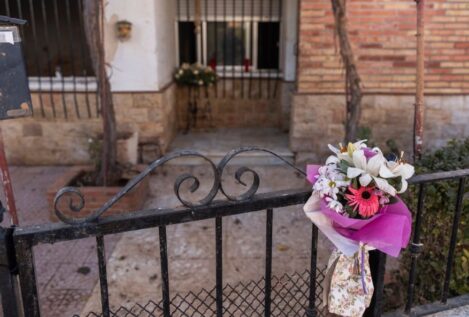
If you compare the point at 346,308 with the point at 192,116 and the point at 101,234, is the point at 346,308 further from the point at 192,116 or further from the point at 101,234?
the point at 192,116

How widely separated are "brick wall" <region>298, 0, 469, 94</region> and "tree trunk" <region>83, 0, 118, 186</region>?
2.60 metres

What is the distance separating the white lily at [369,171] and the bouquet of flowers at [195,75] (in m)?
5.92

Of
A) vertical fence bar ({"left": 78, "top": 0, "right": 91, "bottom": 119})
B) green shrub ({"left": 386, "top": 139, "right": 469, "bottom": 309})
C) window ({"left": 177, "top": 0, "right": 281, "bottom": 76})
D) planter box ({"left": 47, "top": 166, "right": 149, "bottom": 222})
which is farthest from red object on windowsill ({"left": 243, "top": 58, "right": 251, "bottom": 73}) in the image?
green shrub ({"left": 386, "top": 139, "right": 469, "bottom": 309})

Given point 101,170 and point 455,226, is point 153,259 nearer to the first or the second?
point 101,170

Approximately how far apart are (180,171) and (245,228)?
2098 mm

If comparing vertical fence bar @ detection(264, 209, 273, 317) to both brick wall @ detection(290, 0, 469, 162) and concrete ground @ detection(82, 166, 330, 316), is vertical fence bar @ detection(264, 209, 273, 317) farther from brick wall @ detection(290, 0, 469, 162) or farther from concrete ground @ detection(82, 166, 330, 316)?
brick wall @ detection(290, 0, 469, 162)

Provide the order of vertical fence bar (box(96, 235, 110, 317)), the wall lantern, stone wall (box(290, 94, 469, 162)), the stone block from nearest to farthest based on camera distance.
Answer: vertical fence bar (box(96, 235, 110, 317)), the wall lantern, stone wall (box(290, 94, 469, 162)), the stone block

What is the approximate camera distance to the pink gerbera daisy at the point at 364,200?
1823 mm

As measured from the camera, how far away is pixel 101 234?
1.75 m

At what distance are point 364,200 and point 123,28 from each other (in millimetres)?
4972

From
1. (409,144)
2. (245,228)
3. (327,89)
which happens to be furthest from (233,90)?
(245,228)

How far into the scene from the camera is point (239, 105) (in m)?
8.27

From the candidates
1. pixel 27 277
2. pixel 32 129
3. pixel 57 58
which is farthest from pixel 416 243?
pixel 57 58

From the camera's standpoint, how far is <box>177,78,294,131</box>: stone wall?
8148mm
